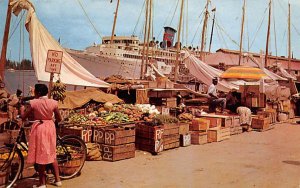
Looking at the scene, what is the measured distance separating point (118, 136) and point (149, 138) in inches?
57.9

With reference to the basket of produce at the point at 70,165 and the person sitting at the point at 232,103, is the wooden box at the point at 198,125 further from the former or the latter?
the basket of produce at the point at 70,165

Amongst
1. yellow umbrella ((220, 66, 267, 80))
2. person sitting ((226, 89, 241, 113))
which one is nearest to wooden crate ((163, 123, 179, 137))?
person sitting ((226, 89, 241, 113))

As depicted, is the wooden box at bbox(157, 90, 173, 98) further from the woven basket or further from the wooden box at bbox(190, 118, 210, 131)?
the woven basket

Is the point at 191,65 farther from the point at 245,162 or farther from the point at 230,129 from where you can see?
the point at 245,162

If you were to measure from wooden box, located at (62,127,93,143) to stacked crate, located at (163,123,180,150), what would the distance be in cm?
229

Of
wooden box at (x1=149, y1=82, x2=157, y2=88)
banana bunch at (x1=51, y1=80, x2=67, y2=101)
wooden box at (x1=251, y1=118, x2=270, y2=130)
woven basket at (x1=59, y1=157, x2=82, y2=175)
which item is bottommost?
woven basket at (x1=59, y1=157, x2=82, y2=175)

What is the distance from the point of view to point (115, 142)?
8656 mm

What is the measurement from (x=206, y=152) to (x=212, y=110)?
631 centimetres

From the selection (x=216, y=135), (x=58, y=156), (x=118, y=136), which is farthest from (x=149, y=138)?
(x=58, y=156)

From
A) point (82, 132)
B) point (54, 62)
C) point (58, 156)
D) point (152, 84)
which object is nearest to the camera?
point (58, 156)

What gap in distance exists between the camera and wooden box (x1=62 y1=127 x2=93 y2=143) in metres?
9.09

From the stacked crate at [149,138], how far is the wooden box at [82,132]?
5.34 feet

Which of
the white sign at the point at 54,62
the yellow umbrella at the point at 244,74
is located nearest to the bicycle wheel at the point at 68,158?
the white sign at the point at 54,62

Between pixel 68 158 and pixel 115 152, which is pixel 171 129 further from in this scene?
pixel 68 158
